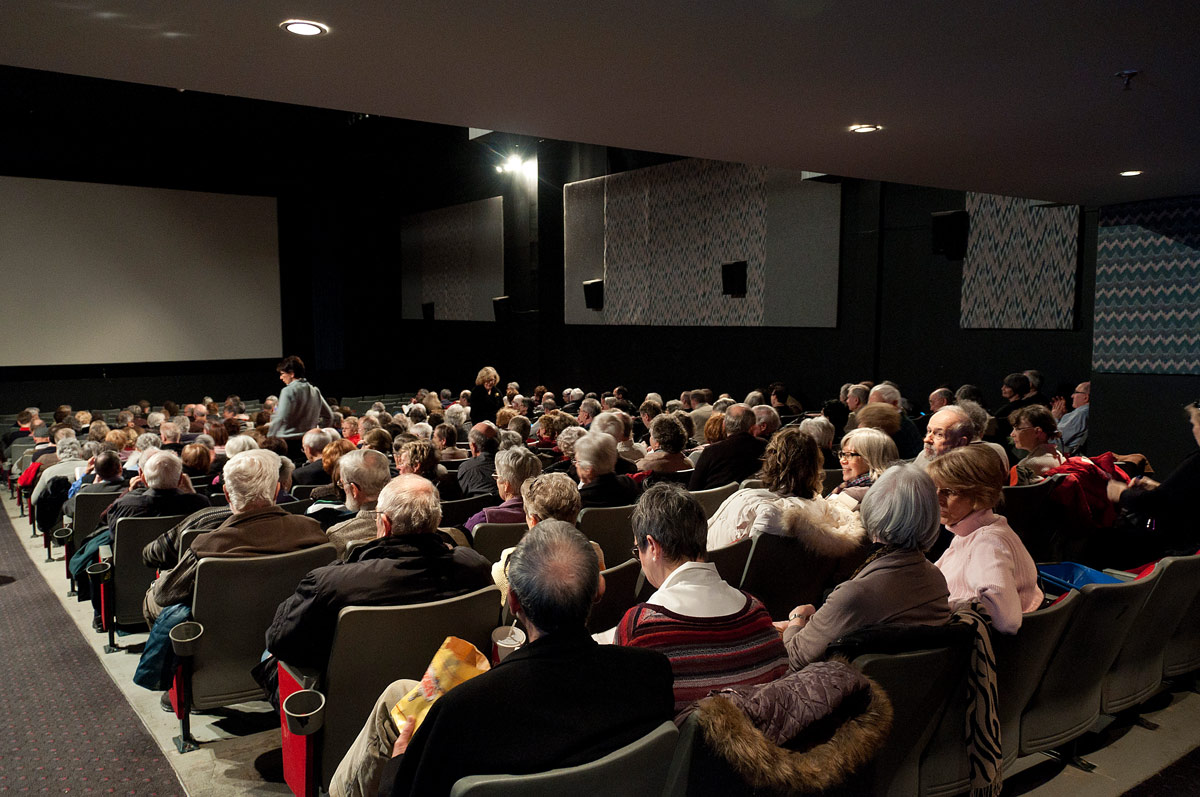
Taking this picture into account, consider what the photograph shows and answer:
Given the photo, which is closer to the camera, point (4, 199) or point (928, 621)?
point (928, 621)

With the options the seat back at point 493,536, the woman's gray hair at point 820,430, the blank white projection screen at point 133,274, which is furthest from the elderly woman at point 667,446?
the blank white projection screen at point 133,274

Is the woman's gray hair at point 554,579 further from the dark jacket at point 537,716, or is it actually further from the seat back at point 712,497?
the seat back at point 712,497

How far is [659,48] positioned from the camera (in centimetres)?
279

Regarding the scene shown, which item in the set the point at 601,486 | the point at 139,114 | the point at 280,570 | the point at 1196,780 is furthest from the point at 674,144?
the point at 139,114

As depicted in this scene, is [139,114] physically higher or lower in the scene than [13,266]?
higher

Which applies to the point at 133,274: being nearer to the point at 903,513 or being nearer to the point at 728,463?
the point at 728,463

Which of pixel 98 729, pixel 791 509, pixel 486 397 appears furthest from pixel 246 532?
pixel 486 397

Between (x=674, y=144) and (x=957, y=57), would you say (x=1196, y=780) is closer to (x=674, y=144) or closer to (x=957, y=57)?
(x=957, y=57)

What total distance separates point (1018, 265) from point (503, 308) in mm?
8907

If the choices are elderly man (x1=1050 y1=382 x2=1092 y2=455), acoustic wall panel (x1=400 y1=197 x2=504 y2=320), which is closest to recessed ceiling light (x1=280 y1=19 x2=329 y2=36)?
elderly man (x1=1050 y1=382 x2=1092 y2=455)

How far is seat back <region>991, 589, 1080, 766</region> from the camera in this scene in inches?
87.7

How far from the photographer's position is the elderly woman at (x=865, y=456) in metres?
3.59

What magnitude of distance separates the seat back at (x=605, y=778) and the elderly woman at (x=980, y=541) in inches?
48.9

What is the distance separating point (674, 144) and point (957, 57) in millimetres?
1873
